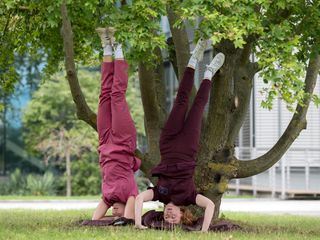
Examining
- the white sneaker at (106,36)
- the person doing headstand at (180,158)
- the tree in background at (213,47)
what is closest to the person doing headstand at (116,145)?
the white sneaker at (106,36)

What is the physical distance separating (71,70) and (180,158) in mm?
2212

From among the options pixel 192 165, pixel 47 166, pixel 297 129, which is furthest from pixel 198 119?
pixel 47 166

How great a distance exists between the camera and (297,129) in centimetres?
1259

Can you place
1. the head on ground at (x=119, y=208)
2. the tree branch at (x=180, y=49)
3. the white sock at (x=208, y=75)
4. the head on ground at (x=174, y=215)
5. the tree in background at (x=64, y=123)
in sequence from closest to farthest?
the head on ground at (x=174, y=215)
the white sock at (x=208, y=75)
the head on ground at (x=119, y=208)
the tree branch at (x=180, y=49)
the tree in background at (x=64, y=123)

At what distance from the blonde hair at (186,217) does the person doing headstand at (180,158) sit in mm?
34

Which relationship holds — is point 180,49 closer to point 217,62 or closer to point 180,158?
point 217,62

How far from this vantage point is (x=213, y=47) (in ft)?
39.2

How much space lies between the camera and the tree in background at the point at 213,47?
9438 millimetres

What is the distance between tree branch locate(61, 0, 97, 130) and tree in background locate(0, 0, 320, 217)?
15mm

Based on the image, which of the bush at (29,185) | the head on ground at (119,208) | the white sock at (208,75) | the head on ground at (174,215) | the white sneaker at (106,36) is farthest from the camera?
the bush at (29,185)

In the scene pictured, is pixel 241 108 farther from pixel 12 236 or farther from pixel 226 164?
pixel 12 236

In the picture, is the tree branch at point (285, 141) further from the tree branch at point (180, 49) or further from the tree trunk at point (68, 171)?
the tree trunk at point (68, 171)

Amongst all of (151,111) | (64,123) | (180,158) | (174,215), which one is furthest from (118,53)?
(64,123)

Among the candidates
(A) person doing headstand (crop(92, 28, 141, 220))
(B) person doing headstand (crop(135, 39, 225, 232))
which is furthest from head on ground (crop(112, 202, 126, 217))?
(B) person doing headstand (crop(135, 39, 225, 232))
